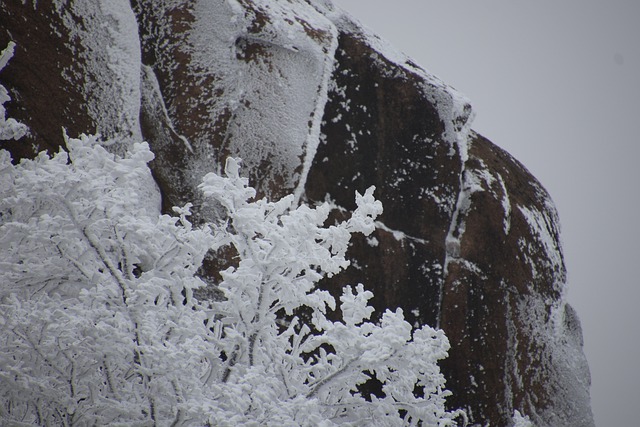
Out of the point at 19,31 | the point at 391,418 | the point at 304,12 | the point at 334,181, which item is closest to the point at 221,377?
the point at 391,418

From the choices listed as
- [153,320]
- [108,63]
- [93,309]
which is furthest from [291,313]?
[108,63]

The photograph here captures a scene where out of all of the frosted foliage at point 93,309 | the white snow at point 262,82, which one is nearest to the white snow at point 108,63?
the white snow at point 262,82

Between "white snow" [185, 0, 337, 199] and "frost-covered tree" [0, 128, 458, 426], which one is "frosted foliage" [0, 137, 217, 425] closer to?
"frost-covered tree" [0, 128, 458, 426]

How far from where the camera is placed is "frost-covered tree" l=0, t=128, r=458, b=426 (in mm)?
2734

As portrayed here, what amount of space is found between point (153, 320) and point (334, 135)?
151 inches

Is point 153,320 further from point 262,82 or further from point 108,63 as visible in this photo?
point 262,82

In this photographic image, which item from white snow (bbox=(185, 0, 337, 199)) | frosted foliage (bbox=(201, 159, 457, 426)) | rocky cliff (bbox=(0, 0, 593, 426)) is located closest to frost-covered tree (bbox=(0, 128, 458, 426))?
frosted foliage (bbox=(201, 159, 457, 426))

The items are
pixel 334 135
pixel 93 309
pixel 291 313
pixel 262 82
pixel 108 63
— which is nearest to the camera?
pixel 93 309

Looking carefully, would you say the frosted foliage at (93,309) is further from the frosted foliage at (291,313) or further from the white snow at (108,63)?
the white snow at (108,63)

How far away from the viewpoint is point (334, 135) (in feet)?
20.0

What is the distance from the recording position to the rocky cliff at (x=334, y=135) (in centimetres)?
504

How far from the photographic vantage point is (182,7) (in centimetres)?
579

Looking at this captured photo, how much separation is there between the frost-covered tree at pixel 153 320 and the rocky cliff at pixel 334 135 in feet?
6.20

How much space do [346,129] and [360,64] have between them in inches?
37.0
